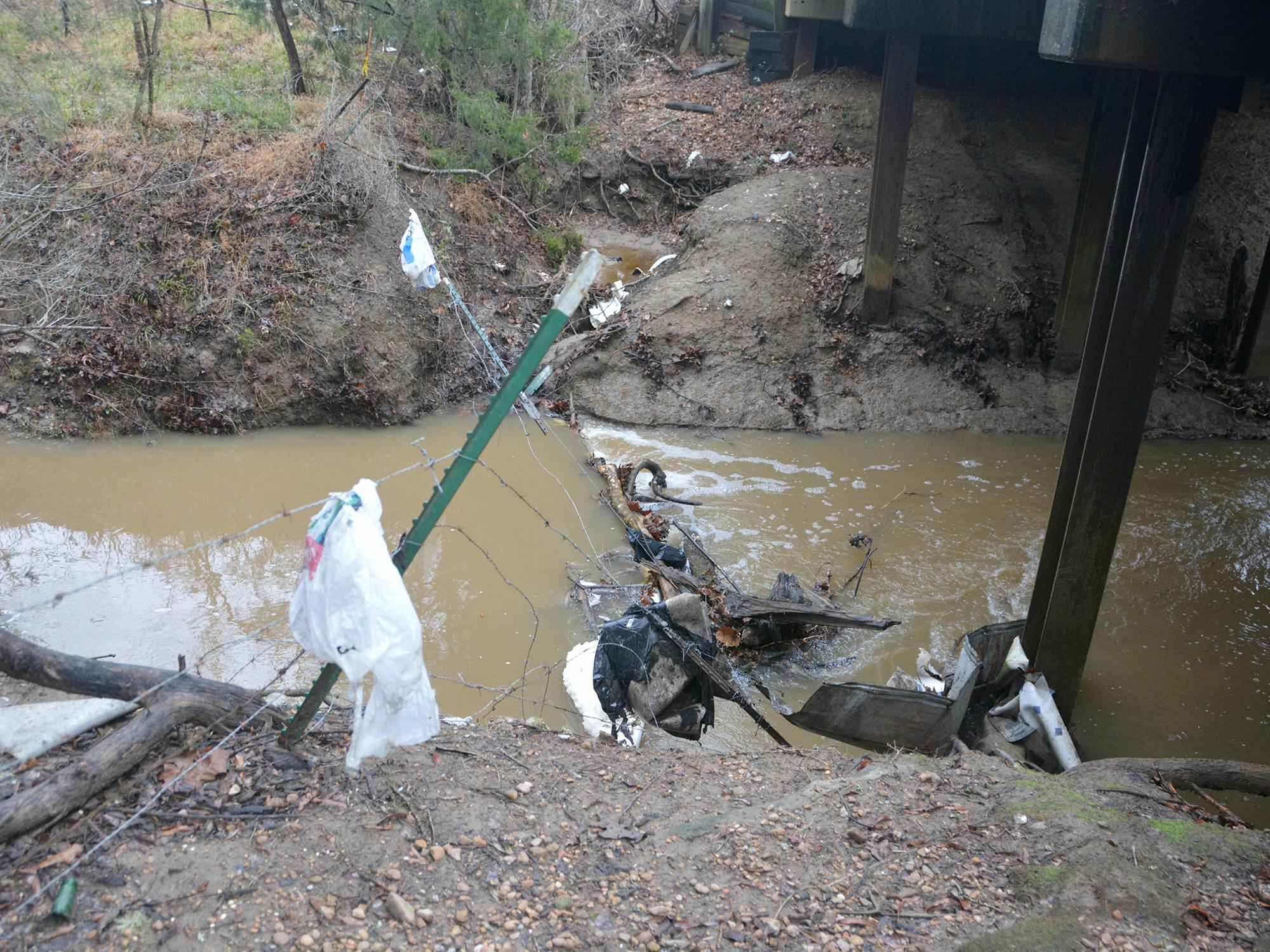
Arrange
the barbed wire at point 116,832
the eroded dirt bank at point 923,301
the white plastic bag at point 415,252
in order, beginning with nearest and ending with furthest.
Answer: the barbed wire at point 116,832 < the white plastic bag at point 415,252 < the eroded dirt bank at point 923,301

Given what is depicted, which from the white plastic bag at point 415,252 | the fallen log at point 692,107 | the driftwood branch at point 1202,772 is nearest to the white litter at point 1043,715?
the driftwood branch at point 1202,772

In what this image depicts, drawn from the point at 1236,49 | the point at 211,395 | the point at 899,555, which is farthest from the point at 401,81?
the point at 1236,49

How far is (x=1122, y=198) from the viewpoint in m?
5.41

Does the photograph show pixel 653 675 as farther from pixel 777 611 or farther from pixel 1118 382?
pixel 1118 382

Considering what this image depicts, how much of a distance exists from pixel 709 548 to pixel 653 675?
3.04 meters

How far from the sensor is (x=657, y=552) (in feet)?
23.0

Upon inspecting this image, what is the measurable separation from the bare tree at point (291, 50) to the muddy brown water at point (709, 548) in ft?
20.3

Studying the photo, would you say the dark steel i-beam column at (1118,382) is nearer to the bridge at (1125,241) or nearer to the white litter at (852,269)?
the bridge at (1125,241)

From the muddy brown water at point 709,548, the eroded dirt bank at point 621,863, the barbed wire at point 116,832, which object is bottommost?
the muddy brown water at point 709,548

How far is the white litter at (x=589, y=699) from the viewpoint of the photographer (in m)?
4.86

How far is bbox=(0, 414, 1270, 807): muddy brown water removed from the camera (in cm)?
607

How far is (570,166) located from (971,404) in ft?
24.4

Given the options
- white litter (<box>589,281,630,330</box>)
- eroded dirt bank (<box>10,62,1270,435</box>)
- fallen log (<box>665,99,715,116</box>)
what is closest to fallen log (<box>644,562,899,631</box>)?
eroded dirt bank (<box>10,62,1270,435</box>)

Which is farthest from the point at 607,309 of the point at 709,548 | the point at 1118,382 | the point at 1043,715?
the point at 1043,715
